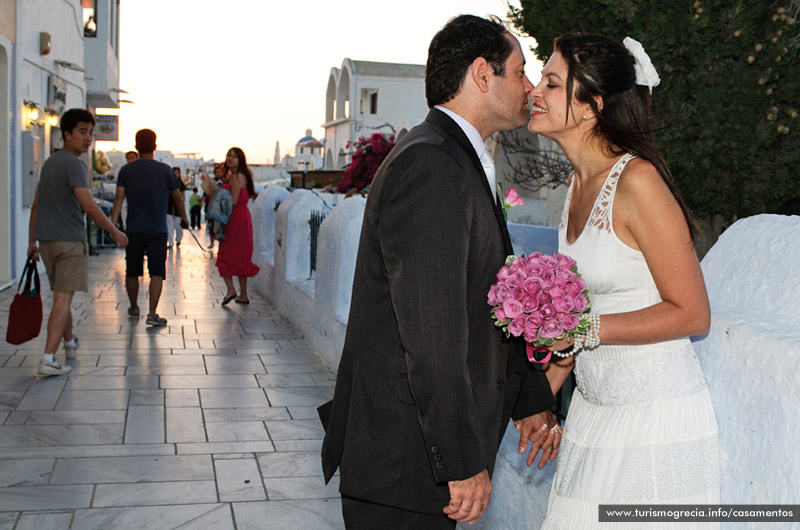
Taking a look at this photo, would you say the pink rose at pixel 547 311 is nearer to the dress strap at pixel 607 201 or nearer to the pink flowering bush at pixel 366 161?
the dress strap at pixel 607 201

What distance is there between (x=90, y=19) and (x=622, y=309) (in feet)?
77.4

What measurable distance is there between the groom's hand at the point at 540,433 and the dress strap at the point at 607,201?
26.4 inches

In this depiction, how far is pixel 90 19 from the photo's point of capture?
75.4 feet

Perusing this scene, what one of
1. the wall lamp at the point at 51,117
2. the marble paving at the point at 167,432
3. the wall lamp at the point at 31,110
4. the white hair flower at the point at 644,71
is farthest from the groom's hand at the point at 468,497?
the wall lamp at the point at 51,117

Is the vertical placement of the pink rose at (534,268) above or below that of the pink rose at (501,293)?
above

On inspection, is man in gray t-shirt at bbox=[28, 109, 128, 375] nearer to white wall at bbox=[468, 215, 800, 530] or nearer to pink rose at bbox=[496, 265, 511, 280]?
pink rose at bbox=[496, 265, 511, 280]

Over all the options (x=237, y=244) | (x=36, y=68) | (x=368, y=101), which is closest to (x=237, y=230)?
(x=237, y=244)

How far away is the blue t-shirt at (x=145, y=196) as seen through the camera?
8898 mm

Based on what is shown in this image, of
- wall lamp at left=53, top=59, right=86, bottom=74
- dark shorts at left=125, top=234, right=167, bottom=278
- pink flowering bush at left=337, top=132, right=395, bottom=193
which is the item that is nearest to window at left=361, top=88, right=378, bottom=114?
wall lamp at left=53, top=59, right=86, bottom=74

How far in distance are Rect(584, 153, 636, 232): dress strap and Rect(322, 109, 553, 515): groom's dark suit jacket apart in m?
0.25

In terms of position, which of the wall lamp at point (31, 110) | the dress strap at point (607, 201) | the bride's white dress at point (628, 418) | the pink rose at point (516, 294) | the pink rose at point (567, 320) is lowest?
the bride's white dress at point (628, 418)

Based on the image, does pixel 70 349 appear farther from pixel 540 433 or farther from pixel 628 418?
pixel 628 418

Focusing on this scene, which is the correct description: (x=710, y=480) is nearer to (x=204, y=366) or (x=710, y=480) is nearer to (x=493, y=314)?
(x=493, y=314)

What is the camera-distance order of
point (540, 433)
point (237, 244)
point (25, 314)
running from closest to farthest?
point (540, 433) < point (25, 314) < point (237, 244)
